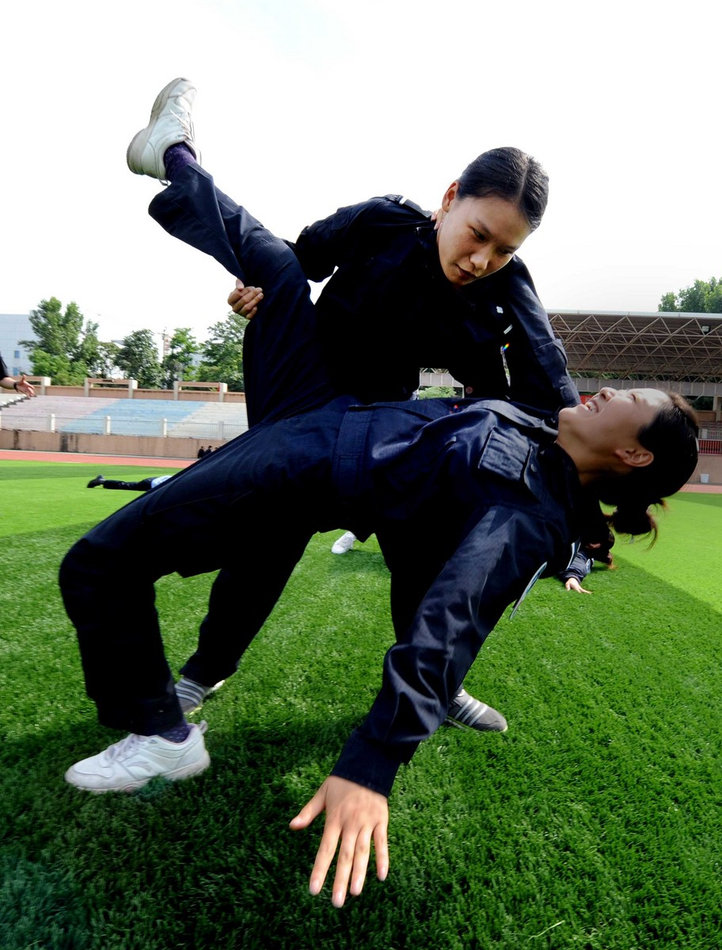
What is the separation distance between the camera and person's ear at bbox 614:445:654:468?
1.62m

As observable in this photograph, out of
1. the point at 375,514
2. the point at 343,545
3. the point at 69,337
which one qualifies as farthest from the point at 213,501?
the point at 69,337

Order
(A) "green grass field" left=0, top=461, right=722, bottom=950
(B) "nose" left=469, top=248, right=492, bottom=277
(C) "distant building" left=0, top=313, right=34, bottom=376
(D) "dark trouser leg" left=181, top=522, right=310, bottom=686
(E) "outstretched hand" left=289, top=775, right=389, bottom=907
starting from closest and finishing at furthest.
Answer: (E) "outstretched hand" left=289, top=775, right=389, bottom=907 → (A) "green grass field" left=0, top=461, right=722, bottom=950 → (B) "nose" left=469, top=248, right=492, bottom=277 → (D) "dark trouser leg" left=181, top=522, right=310, bottom=686 → (C) "distant building" left=0, top=313, right=34, bottom=376

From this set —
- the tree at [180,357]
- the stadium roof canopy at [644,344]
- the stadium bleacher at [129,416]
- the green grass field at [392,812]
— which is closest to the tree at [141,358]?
the tree at [180,357]

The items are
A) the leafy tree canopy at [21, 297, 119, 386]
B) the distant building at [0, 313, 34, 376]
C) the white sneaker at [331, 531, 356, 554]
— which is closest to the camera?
the white sneaker at [331, 531, 356, 554]

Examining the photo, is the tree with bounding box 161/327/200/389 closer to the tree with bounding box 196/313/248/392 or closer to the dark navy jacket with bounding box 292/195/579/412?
the tree with bounding box 196/313/248/392

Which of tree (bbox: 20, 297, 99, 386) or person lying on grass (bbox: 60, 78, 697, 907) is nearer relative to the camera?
person lying on grass (bbox: 60, 78, 697, 907)

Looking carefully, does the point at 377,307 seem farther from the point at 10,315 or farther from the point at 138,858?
the point at 10,315

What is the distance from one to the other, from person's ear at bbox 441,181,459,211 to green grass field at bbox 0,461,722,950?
118 cm

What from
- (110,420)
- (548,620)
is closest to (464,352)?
(548,620)

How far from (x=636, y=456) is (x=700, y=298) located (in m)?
67.2

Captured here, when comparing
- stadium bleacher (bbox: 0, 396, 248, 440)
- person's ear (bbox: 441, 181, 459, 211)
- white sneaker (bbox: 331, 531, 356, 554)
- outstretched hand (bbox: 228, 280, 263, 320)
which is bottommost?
stadium bleacher (bbox: 0, 396, 248, 440)

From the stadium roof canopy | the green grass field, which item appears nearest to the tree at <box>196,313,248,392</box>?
the stadium roof canopy

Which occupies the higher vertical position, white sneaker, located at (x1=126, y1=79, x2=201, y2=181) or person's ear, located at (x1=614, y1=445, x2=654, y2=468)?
white sneaker, located at (x1=126, y1=79, x2=201, y2=181)

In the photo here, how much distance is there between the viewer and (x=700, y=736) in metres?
2.38
